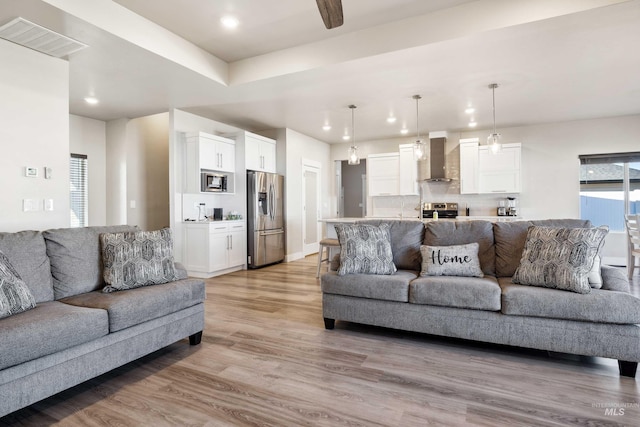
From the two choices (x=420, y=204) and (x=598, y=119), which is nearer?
(x=598, y=119)

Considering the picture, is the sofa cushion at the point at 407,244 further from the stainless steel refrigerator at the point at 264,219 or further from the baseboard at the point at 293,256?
the baseboard at the point at 293,256

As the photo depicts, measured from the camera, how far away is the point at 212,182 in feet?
18.2

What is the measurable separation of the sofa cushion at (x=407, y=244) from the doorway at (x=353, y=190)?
20.7ft

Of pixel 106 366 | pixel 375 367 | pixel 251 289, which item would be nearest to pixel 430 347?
pixel 375 367

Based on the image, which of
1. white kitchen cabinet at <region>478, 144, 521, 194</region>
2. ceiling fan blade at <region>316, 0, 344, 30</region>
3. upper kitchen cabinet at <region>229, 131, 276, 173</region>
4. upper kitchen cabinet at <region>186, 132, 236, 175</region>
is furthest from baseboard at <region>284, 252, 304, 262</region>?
ceiling fan blade at <region>316, 0, 344, 30</region>

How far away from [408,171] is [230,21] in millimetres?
4808

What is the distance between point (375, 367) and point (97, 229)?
240 cm

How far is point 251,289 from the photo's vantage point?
14.8 feet

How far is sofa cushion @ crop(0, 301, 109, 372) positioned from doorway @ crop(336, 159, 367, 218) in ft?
26.1

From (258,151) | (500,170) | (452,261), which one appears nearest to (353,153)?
(258,151)

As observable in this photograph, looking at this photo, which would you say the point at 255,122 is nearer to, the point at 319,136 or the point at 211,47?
the point at 319,136

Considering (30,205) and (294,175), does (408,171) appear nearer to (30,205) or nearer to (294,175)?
(294,175)

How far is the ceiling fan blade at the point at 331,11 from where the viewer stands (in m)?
2.05

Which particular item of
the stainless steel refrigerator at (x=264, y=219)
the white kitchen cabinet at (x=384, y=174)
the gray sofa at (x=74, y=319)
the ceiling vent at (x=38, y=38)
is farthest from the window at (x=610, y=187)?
the ceiling vent at (x=38, y=38)
